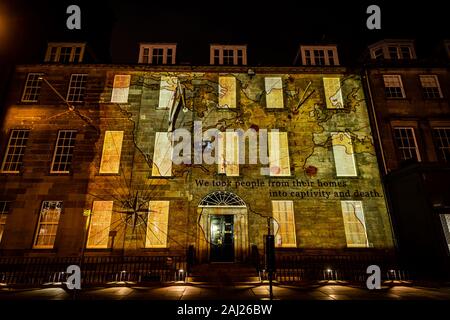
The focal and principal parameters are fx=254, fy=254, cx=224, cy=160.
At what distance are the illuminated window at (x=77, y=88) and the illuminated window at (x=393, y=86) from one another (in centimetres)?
1949

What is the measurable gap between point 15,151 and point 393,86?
2387 centimetres

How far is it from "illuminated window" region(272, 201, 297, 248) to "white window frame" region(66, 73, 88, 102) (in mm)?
13758

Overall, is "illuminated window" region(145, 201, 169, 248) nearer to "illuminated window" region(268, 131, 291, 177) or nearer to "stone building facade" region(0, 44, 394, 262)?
"stone building facade" region(0, 44, 394, 262)

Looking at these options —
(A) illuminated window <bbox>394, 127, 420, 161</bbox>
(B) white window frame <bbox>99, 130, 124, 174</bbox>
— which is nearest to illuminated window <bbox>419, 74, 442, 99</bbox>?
(A) illuminated window <bbox>394, 127, 420, 161</bbox>

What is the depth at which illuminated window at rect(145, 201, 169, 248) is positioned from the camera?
13709mm

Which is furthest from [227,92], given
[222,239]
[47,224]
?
[47,224]

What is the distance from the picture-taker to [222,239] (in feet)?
46.4

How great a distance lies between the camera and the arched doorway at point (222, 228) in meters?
13.8

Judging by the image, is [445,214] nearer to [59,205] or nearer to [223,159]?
[223,159]

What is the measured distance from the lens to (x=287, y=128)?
619 inches

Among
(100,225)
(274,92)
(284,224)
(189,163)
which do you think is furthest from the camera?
(274,92)

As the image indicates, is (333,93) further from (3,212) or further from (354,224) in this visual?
(3,212)
